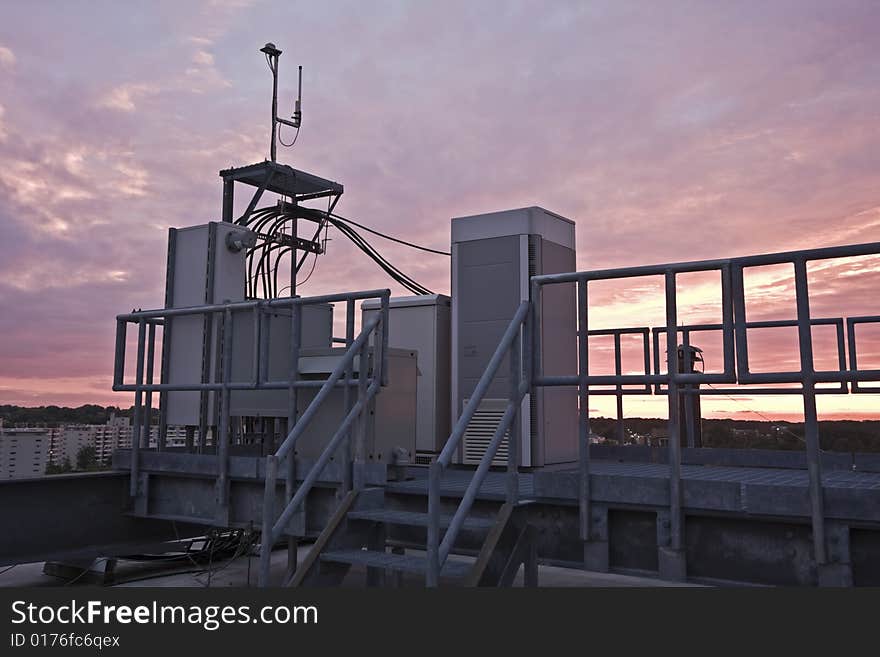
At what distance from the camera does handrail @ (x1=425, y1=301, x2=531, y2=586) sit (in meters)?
4.53

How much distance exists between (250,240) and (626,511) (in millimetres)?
5650

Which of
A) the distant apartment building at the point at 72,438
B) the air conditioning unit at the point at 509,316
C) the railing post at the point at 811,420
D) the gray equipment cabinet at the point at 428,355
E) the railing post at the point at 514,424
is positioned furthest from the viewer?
the distant apartment building at the point at 72,438

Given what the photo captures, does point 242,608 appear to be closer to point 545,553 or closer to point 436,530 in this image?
point 436,530

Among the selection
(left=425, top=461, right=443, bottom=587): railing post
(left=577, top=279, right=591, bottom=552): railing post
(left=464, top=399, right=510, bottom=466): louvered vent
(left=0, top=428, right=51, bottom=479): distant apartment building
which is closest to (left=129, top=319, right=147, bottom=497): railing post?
(left=0, top=428, right=51, bottom=479): distant apartment building

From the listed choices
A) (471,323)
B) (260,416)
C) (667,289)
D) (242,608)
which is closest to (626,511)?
(667,289)

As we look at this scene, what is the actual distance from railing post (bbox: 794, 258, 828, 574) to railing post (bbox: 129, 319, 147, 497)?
262 inches

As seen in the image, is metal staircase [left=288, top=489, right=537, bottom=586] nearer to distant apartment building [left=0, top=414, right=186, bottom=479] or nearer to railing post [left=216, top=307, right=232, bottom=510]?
railing post [left=216, top=307, right=232, bottom=510]

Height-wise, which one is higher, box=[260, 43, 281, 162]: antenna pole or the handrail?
box=[260, 43, 281, 162]: antenna pole

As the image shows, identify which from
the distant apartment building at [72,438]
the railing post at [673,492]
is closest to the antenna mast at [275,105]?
the railing post at [673,492]

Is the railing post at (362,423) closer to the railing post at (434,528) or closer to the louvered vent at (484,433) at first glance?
the railing post at (434,528)

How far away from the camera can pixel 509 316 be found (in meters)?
7.92

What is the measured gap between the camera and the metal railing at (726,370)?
14.3 feet

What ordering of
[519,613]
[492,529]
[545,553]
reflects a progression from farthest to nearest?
[545,553]
[492,529]
[519,613]

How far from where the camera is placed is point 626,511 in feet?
16.8
